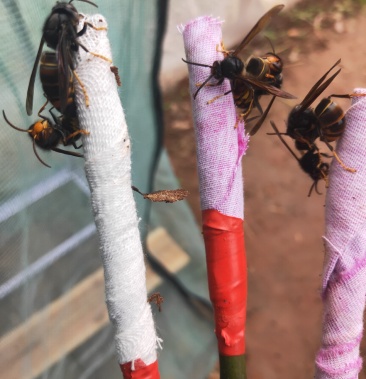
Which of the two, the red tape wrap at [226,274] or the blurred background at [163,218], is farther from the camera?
the blurred background at [163,218]

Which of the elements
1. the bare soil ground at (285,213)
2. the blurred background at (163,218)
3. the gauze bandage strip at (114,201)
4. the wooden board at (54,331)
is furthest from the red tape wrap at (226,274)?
the bare soil ground at (285,213)

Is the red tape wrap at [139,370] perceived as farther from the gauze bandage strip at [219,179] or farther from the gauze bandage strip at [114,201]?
the gauze bandage strip at [219,179]

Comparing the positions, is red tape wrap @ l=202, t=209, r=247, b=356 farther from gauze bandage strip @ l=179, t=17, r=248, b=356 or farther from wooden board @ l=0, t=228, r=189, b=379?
wooden board @ l=0, t=228, r=189, b=379

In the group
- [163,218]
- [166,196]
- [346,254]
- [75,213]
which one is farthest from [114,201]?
[163,218]

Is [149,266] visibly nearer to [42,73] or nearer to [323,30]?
[42,73]

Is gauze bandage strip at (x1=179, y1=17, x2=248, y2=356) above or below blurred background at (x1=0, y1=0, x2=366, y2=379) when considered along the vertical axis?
above

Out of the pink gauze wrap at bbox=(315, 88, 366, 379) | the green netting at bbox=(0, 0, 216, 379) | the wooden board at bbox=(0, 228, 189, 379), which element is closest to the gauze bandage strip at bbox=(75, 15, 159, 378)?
the pink gauze wrap at bbox=(315, 88, 366, 379)

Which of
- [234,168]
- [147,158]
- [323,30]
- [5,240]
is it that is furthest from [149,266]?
[323,30]
